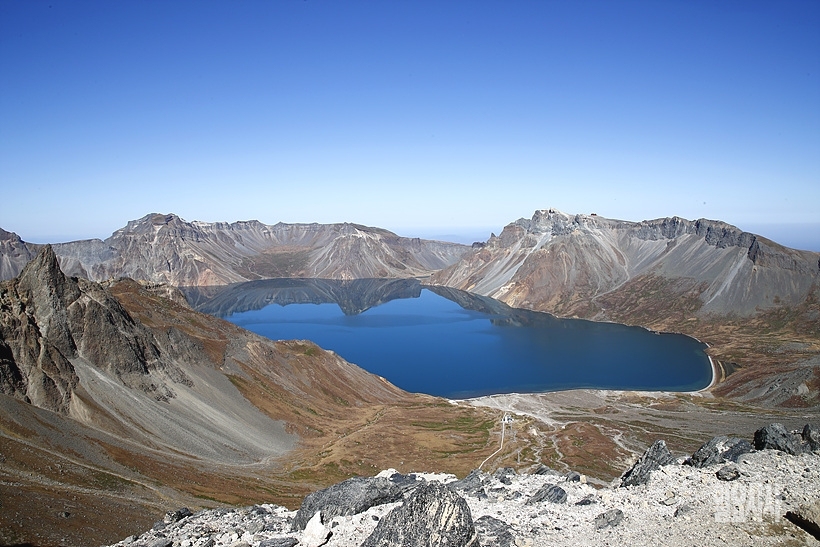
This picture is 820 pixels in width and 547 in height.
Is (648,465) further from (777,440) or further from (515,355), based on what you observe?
(515,355)

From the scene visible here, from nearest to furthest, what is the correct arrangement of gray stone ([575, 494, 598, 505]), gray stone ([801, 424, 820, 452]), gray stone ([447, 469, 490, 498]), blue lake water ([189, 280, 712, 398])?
gray stone ([575, 494, 598, 505]), gray stone ([801, 424, 820, 452]), gray stone ([447, 469, 490, 498]), blue lake water ([189, 280, 712, 398])

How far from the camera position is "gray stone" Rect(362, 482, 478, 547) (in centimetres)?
1789

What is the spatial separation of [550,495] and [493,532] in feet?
22.2

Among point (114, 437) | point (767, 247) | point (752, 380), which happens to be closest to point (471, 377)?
point (752, 380)

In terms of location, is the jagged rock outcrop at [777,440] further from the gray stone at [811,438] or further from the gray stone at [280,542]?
the gray stone at [280,542]

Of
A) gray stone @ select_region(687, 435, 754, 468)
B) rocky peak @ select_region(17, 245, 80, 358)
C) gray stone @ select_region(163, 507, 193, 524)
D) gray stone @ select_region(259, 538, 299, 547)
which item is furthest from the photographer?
rocky peak @ select_region(17, 245, 80, 358)

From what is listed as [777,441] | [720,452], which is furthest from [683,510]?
[777,441]

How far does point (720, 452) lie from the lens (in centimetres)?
2867

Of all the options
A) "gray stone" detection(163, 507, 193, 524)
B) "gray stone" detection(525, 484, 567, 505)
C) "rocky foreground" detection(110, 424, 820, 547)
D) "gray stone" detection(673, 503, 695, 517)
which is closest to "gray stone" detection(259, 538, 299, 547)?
"rocky foreground" detection(110, 424, 820, 547)

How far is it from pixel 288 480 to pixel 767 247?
636 feet

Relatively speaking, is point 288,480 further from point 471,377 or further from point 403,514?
point 471,377

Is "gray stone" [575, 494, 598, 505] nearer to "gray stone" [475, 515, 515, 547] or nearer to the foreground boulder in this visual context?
"gray stone" [475, 515, 515, 547]

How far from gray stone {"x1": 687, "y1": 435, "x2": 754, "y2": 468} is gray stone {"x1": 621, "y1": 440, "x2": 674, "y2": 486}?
1.28 meters

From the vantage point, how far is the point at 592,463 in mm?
63031
